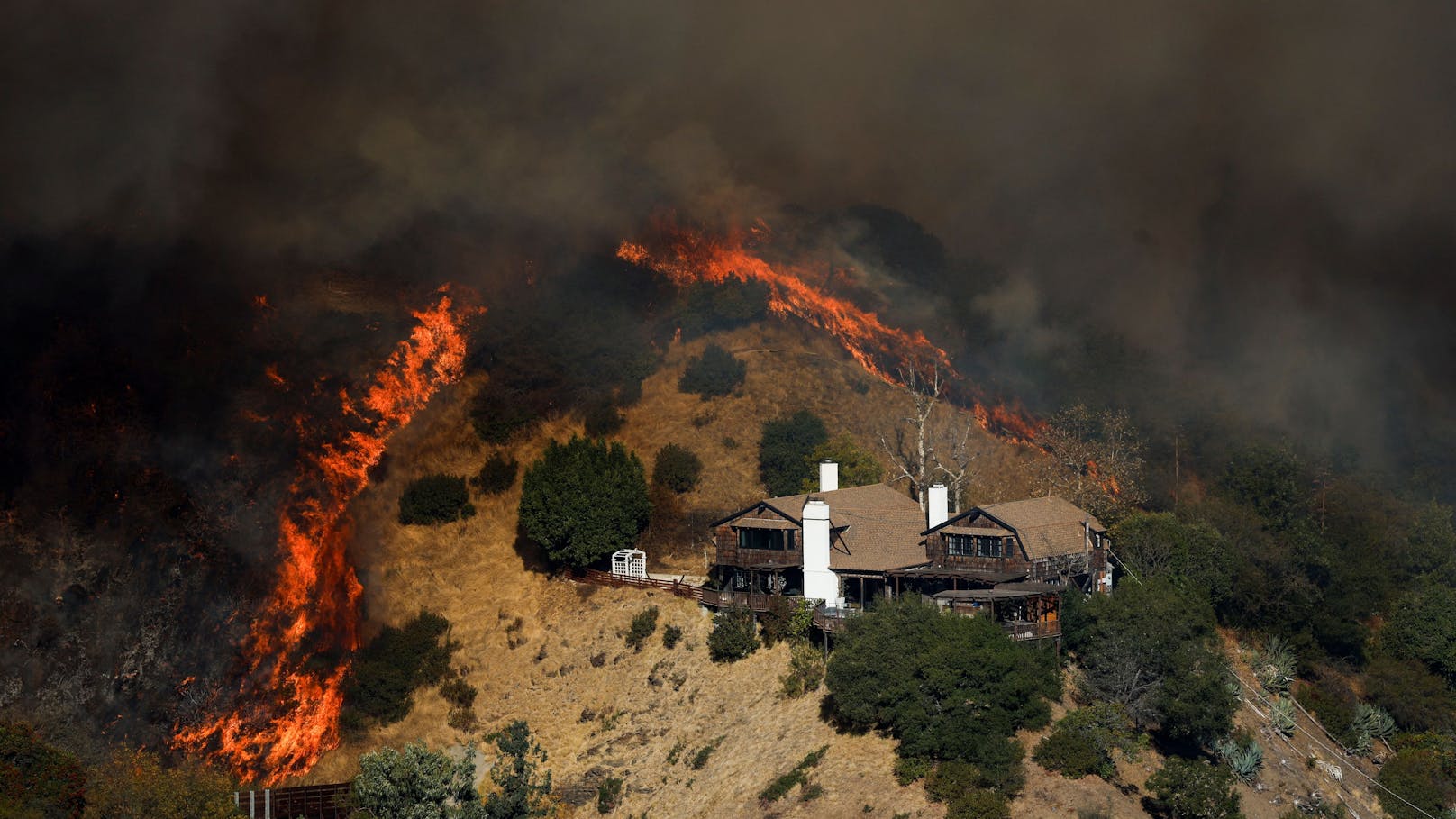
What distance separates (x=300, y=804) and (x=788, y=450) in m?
36.1

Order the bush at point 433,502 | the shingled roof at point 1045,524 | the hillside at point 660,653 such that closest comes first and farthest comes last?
the hillside at point 660,653 → the shingled roof at point 1045,524 → the bush at point 433,502

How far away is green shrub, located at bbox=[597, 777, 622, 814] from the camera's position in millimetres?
60938

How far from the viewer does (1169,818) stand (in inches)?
2016

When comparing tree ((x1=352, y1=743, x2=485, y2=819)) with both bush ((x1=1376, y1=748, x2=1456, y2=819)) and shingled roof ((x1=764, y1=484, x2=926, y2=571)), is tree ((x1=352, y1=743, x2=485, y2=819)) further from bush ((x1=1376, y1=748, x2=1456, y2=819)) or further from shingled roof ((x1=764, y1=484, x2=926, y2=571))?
bush ((x1=1376, y1=748, x2=1456, y2=819))

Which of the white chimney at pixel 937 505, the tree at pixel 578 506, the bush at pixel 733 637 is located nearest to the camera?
the white chimney at pixel 937 505

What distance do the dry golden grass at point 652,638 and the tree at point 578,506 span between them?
2.37m

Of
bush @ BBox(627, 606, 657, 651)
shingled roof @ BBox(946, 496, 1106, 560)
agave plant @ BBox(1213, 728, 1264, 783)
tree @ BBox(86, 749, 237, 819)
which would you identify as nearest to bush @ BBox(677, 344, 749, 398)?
bush @ BBox(627, 606, 657, 651)

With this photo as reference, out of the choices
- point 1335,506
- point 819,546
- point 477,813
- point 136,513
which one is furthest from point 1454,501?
point 136,513

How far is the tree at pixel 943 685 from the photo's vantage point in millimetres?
53000

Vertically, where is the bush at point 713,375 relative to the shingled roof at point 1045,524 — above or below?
above

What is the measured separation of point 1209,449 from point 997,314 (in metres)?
18.4

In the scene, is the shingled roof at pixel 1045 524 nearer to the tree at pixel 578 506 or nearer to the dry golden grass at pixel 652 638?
the dry golden grass at pixel 652 638

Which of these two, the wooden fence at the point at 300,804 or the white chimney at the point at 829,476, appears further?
the white chimney at the point at 829,476

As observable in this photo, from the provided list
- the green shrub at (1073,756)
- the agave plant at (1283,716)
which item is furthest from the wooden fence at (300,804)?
the agave plant at (1283,716)
